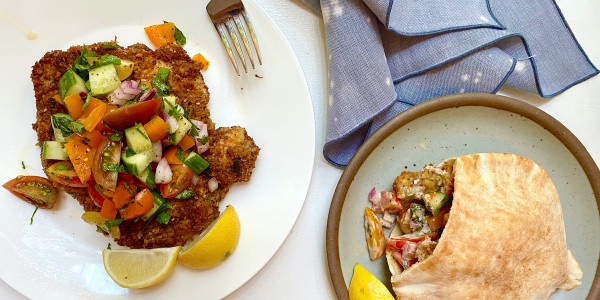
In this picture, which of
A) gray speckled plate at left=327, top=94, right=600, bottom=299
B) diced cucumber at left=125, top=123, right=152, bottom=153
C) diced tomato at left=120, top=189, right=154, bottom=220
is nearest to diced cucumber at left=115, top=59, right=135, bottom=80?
diced cucumber at left=125, top=123, right=152, bottom=153

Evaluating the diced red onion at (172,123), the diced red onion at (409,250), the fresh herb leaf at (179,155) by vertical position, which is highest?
the diced red onion at (172,123)

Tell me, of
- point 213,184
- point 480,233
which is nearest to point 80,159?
point 213,184

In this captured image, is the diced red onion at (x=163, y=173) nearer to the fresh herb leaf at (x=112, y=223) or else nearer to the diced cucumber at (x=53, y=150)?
the fresh herb leaf at (x=112, y=223)

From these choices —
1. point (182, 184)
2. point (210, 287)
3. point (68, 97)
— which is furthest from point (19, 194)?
point (210, 287)

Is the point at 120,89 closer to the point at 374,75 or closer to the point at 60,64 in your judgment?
the point at 60,64

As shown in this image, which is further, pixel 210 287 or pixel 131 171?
pixel 210 287

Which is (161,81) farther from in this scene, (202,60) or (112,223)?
(112,223)

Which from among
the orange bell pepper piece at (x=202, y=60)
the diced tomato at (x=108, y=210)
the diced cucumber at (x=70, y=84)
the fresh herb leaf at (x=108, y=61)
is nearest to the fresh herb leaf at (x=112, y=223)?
the diced tomato at (x=108, y=210)
